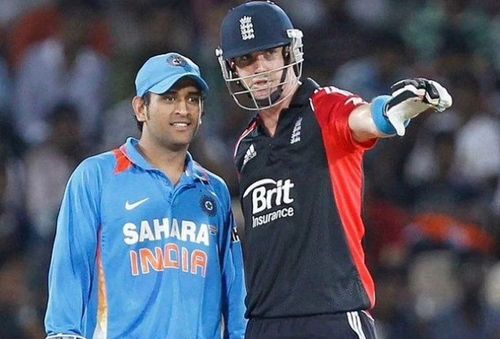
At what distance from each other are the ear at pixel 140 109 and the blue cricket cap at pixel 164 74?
0.03m

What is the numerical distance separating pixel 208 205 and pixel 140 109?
0.48 metres

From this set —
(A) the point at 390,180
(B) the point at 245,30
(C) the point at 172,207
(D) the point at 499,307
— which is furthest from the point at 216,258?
(A) the point at 390,180

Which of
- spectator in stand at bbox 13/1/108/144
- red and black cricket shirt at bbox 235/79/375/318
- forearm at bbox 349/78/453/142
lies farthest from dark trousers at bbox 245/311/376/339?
spectator in stand at bbox 13/1/108/144

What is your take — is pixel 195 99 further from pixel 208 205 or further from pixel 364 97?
pixel 364 97

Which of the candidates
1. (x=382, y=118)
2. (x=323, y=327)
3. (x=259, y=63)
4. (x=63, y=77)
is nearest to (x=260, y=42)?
(x=259, y=63)

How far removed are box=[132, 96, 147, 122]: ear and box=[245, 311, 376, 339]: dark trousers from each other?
998mm

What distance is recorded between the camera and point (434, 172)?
1034cm

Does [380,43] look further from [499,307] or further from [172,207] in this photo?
[172,207]

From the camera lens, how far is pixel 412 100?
5617mm

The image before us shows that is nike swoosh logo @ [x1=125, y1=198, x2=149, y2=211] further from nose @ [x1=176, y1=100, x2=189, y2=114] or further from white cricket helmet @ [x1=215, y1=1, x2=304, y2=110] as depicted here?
white cricket helmet @ [x1=215, y1=1, x2=304, y2=110]

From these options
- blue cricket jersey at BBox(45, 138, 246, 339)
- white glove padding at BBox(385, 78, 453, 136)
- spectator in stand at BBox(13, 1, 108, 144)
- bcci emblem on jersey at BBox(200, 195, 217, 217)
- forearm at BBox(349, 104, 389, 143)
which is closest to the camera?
white glove padding at BBox(385, 78, 453, 136)

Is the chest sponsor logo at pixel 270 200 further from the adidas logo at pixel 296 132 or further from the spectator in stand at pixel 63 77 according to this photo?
the spectator in stand at pixel 63 77

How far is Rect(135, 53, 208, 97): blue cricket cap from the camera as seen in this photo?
20.9ft

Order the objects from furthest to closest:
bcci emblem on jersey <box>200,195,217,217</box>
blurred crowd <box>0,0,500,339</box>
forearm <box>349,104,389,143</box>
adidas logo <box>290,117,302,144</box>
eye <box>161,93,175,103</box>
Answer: blurred crowd <box>0,0,500,339</box>, bcci emblem on jersey <box>200,195,217,217</box>, eye <box>161,93,175,103</box>, adidas logo <box>290,117,302,144</box>, forearm <box>349,104,389,143</box>
